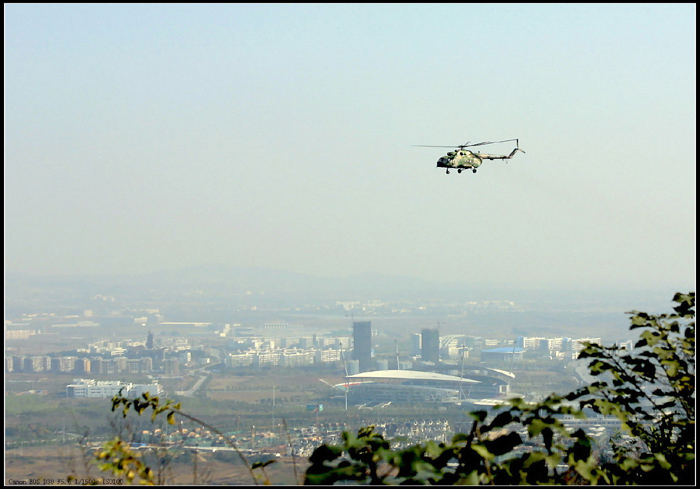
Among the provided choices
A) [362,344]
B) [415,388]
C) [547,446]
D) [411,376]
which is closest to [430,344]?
[362,344]

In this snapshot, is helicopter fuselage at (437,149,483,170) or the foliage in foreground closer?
the foliage in foreground

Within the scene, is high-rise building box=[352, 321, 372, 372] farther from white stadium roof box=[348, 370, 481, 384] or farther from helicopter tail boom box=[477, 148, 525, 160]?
helicopter tail boom box=[477, 148, 525, 160]

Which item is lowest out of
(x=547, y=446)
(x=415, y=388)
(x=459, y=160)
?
(x=415, y=388)

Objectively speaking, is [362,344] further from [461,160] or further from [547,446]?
[547,446]

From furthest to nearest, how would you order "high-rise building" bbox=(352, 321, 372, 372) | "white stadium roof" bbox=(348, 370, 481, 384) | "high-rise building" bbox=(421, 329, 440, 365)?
"high-rise building" bbox=(421, 329, 440, 365) → "high-rise building" bbox=(352, 321, 372, 372) → "white stadium roof" bbox=(348, 370, 481, 384)

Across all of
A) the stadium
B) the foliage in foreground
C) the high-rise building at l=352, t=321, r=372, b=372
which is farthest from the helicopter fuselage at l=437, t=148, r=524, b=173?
the high-rise building at l=352, t=321, r=372, b=372

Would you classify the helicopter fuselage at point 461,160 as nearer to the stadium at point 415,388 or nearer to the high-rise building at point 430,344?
the stadium at point 415,388

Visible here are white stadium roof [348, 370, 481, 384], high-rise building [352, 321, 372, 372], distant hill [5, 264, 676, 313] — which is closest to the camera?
white stadium roof [348, 370, 481, 384]

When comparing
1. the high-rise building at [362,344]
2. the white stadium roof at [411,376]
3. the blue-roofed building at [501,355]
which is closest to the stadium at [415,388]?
the white stadium roof at [411,376]
